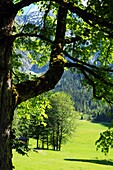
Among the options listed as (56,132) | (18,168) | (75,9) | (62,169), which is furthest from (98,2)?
(56,132)

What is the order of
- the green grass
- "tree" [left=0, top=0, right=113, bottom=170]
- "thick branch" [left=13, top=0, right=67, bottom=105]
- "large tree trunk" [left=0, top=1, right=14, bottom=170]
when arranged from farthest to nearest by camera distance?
the green grass
"thick branch" [left=13, top=0, right=67, bottom=105]
"large tree trunk" [left=0, top=1, right=14, bottom=170]
"tree" [left=0, top=0, right=113, bottom=170]

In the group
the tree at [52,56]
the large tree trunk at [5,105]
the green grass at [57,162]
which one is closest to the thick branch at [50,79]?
the tree at [52,56]

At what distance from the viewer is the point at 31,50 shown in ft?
52.0

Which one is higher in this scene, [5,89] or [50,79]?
[50,79]

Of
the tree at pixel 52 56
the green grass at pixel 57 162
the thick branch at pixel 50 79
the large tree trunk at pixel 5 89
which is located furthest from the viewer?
the green grass at pixel 57 162

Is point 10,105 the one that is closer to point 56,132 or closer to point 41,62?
point 41,62

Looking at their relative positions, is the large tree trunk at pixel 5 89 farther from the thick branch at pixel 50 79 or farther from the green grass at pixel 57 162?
the green grass at pixel 57 162

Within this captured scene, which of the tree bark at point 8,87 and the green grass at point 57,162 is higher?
the tree bark at point 8,87

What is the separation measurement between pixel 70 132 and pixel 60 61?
92789mm

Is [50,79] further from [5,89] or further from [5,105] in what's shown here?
[5,105]

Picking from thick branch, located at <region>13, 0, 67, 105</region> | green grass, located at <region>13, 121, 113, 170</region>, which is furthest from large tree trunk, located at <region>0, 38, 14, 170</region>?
green grass, located at <region>13, 121, 113, 170</region>

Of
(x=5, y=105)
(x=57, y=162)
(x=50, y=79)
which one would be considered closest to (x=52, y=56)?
(x=50, y=79)

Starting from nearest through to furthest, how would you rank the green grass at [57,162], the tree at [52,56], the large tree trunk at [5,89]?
the tree at [52,56] → the large tree trunk at [5,89] → the green grass at [57,162]

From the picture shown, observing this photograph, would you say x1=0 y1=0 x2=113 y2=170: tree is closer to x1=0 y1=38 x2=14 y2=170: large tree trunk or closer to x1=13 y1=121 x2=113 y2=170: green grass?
x1=0 y1=38 x2=14 y2=170: large tree trunk
